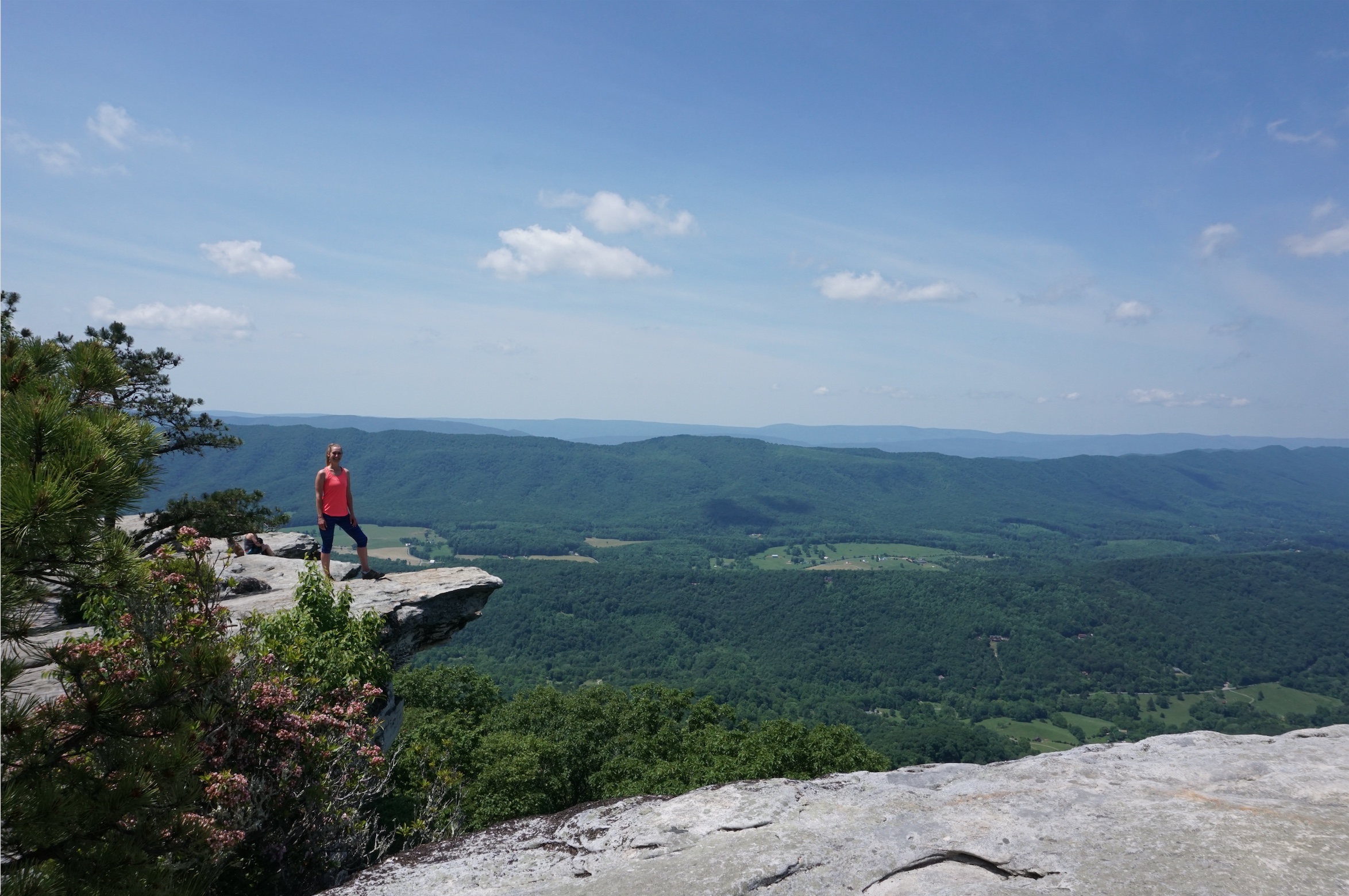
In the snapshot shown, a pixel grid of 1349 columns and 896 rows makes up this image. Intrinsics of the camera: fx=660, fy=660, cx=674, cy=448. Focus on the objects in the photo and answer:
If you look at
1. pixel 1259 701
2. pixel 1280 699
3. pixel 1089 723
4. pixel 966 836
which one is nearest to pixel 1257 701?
pixel 1259 701

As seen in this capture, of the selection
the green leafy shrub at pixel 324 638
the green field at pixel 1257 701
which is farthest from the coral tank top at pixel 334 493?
the green field at pixel 1257 701

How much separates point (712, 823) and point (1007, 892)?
12.3ft

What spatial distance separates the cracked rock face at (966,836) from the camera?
6719 mm

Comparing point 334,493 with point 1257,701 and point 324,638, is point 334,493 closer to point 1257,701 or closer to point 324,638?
point 324,638

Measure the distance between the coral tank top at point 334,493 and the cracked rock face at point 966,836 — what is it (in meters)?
8.68

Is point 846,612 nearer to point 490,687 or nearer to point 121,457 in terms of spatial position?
point 490,687

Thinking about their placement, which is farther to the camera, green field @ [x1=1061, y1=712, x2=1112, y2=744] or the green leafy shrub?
green field @ [x1=1061, y1=712, x2=1112, y2=744]

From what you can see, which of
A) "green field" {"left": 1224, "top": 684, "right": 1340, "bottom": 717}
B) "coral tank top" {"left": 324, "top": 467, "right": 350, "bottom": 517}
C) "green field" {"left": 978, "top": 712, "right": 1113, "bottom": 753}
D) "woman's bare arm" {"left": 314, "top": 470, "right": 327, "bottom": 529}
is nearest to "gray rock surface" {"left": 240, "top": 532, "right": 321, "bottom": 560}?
"woman's bare arm" {"left": 314, "top": 470, "right": 327, "bottom": 529}

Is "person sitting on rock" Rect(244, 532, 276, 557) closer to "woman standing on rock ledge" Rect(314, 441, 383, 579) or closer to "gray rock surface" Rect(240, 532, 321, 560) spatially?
"gray rock surface" Rect(240, 532, 321, 560)

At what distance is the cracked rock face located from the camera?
672 centimetres

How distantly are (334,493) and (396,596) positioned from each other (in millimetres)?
3663

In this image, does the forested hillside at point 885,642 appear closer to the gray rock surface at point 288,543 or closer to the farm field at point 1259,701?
the farm field at point 1259,701

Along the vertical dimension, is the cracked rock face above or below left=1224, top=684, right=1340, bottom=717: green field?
above

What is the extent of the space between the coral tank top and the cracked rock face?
28.5 ft
